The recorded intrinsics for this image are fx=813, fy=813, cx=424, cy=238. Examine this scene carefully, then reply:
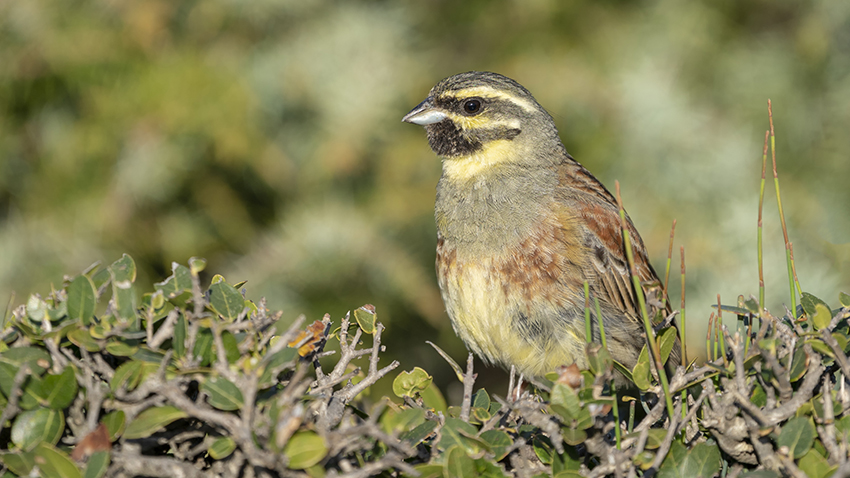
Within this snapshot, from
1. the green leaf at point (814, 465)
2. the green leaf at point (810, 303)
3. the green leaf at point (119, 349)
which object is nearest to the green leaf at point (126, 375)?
the green leaf at point (119, 349)

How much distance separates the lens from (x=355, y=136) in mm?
5180

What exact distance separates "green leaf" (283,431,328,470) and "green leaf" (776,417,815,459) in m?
0.89

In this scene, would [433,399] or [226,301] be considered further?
[433,399]

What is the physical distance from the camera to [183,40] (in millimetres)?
5289

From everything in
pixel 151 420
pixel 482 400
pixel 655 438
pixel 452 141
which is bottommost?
pixel 655 438

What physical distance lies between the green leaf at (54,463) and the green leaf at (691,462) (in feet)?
3.69

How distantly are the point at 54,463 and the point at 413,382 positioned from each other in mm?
872

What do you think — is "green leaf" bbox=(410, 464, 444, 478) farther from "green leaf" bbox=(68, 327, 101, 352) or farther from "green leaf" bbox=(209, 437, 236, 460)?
"green leaf" bbox=(68, 327, 101, 352)

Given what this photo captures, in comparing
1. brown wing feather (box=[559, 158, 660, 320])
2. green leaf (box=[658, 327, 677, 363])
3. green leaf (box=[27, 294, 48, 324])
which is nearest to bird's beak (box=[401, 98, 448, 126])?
brown wing feather (box=[559, 158, 660, 320])

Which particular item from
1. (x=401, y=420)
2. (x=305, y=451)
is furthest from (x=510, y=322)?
(x=305, y=451)

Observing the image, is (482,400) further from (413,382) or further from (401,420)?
(401,420)

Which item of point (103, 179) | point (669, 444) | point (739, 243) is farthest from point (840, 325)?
point (103, 179)

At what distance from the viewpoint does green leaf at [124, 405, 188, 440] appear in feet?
4.60

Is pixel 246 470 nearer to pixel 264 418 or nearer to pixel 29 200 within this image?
pixel 264 418
